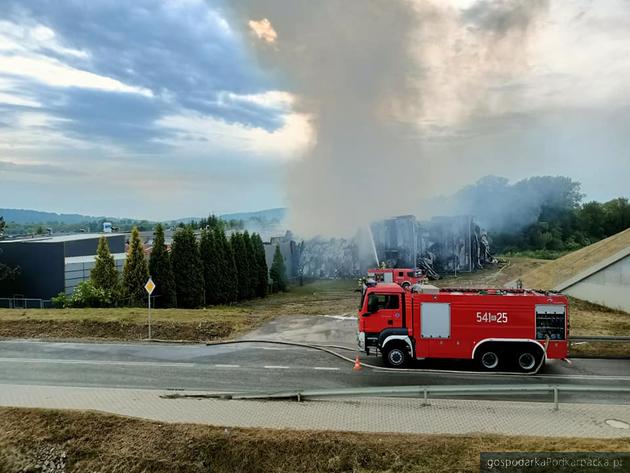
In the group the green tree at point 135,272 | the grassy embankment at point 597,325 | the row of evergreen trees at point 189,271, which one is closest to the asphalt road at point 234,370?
the grassy embankment at point 597,325

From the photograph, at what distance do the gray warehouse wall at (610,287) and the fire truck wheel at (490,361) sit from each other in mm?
14975

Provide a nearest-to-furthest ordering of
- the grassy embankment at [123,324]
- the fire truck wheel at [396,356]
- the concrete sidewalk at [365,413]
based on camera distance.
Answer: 1. the concrete sidewalk at [365,413]
2. the fire truck wheel at [396,356]
3. the grassy embankment at [123,324]

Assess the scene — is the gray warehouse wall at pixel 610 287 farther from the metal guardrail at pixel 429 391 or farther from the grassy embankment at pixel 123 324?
the grassy embankment at pixel 123 324

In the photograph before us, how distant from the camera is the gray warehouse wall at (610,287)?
27.2 meters

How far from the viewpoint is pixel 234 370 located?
16797mm

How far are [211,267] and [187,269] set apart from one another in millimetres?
3007

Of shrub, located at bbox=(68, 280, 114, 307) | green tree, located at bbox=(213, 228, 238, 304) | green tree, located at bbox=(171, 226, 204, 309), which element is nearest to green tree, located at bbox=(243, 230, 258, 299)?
green tree, located at bbox=(213, 228, 238, 304)

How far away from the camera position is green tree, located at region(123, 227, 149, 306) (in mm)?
34188

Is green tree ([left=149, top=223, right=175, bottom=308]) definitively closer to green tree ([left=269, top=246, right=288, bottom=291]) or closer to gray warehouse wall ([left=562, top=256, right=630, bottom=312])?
green tree ([left=269, top=246, right=288, bottom=291])

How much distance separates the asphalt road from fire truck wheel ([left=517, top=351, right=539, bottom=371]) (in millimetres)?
468

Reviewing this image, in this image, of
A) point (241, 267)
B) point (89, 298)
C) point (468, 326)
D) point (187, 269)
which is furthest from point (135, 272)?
point (468, 326)

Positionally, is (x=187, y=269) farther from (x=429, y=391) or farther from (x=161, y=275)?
Answer: (x=429, y=391)

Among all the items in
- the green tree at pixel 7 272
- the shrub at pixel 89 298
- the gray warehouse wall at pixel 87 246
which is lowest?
the shrub at pixel 89 298

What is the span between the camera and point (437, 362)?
17.8 metres
